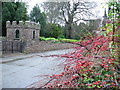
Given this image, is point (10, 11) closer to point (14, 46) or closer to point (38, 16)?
point (38, 16)

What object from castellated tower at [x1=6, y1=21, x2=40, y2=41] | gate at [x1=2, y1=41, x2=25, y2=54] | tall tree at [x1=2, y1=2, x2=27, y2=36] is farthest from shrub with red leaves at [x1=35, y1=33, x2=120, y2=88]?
tall tree at [x1=2, y1=2, x2=27, y2=36]

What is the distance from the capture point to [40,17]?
64.6ft

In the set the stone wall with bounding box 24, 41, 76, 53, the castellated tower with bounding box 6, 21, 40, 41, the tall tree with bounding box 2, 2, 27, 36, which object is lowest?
the stone wall with bounding box 24, 41, 76, 53

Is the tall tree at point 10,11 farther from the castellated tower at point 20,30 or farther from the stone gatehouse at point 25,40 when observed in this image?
the castellated tower at point 20,30

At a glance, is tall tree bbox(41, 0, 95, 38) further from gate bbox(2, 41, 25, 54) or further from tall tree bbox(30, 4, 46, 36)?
gate bbox(2, 41, 25, 54)

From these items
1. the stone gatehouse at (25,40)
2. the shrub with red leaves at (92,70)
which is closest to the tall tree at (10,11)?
the stone gatehouse at (25,40)

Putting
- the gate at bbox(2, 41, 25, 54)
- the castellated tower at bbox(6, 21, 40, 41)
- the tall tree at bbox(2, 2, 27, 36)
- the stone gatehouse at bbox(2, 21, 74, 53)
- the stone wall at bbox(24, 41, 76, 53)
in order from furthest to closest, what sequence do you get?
the tall tree at bbox(2, 2, 27, 36) → the castellated tower at bbox(6, 21, 40, 41) → the stone wall at bbox(24, 41, 76, 53) → the stone gatehouse at bbox(2, 21, 74, 53) → the gate at bbox(2, 41, 25, 54)

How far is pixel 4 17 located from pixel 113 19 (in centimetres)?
1594

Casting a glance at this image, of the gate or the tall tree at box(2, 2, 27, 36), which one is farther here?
the tall tree at box(2, 2, 27, 36)

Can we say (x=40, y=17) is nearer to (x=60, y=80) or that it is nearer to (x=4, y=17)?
(x=4, y=17)

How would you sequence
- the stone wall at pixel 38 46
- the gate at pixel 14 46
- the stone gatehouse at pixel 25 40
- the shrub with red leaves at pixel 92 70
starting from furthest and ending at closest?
the stone wall at pixel 38 46 < the stone gatehouse at pixel 25 40 < the gate at pixel 14 46 < the shrub with red leaves at pixel 92 70

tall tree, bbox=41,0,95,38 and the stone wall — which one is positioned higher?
tall tree, bbox=41,0,95,38

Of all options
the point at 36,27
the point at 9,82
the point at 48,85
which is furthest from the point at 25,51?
the point at 48,85

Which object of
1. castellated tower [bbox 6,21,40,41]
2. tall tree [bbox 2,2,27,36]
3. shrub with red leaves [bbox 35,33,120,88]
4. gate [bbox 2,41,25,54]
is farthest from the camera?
tall tree [bbox 2,2,27,36]
